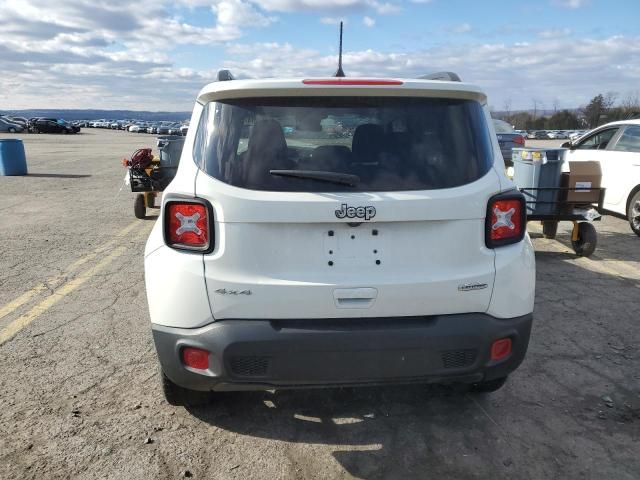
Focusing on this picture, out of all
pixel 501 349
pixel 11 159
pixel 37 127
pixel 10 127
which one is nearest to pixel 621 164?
pixel 501 349

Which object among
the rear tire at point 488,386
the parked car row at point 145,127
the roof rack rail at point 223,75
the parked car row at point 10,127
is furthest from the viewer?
the parked car row at point 145,127

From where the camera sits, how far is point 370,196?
98.2 inches

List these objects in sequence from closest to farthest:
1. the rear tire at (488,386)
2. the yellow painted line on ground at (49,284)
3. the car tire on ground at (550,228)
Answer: the rear tire at (488,386) → the yellow painted line on ground at (49,284) → the car tire on ground at (550,228)

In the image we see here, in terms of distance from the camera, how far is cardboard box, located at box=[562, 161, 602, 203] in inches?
263

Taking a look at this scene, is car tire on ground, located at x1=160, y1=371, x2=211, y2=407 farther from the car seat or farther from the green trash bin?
the green trash bin

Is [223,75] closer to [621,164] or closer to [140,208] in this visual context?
[140,208]

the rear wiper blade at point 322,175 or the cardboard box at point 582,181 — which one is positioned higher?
the rear wiper blade at point 322,175

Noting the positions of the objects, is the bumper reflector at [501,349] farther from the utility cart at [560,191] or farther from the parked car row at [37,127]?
the parked car row at [37,127]

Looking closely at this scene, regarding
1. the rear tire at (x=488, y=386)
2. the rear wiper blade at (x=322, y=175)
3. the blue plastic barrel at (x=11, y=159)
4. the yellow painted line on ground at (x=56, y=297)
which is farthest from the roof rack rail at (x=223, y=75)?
the blue plastic barrel at (x=11, y=159)

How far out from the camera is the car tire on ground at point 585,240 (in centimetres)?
669

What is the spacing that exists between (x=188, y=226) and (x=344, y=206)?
746 mm

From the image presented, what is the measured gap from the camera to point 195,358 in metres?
2.59

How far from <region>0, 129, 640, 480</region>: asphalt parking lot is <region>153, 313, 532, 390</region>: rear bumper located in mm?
465

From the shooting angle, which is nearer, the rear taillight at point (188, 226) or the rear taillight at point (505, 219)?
the rear taillight at point (188, 226)
